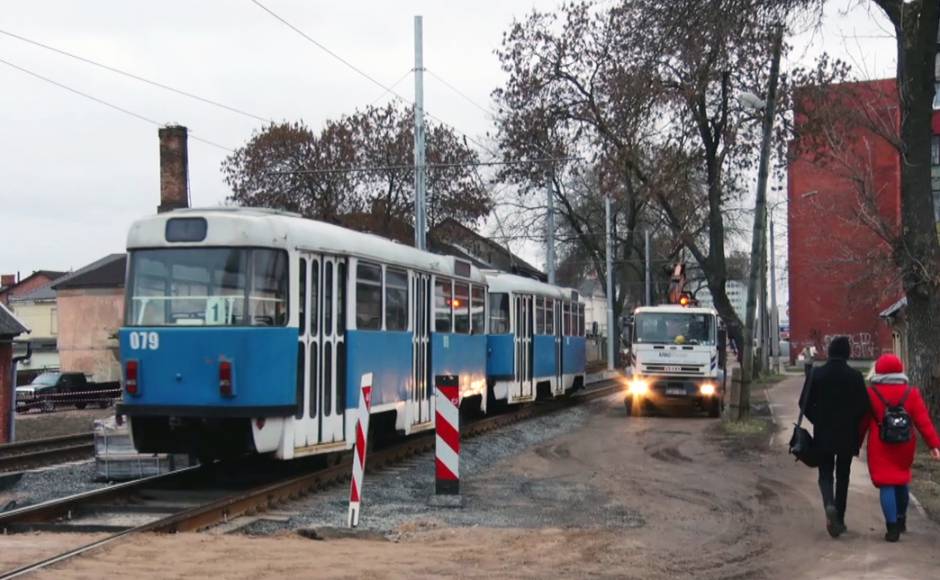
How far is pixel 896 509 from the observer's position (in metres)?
9.45

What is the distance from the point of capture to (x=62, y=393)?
41.8m

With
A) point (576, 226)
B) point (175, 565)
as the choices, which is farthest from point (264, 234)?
point (576, 226)

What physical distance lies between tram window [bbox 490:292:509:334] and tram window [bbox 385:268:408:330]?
6790 millimetres

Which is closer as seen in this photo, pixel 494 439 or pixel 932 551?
pixel 932 551

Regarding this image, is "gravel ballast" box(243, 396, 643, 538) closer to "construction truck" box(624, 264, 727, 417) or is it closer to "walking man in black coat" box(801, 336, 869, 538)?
"walking man in black coat" box(801, 336, 869, 538)

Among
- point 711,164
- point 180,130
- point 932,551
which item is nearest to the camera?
point 932,551

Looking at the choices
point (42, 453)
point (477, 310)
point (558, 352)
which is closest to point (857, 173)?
point (477, 310)

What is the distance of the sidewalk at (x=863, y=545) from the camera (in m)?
8.30

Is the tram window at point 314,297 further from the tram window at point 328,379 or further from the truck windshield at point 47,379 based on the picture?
the truck windshield at point 47,379

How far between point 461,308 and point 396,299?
3.87 metres

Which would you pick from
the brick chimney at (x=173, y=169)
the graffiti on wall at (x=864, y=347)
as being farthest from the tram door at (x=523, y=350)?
the graffiti on wall at (x=864, y=347)

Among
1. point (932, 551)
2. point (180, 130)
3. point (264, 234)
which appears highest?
point (180, 130)

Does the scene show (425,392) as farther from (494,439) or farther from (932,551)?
(932,551)

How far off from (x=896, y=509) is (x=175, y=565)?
19.9ft
